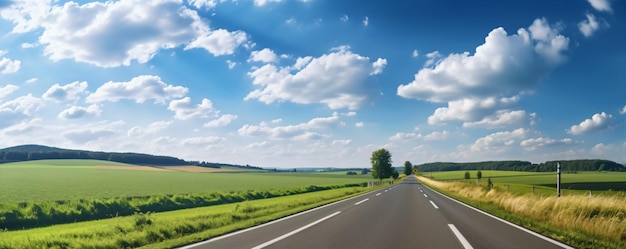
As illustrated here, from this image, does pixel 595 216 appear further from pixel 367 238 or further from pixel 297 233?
pixel 297 233

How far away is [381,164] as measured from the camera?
10038 centimetres

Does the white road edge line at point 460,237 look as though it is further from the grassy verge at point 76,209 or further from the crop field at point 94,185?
the crop field at point 94,185

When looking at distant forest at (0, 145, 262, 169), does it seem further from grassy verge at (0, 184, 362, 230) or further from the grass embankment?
the grass embankment

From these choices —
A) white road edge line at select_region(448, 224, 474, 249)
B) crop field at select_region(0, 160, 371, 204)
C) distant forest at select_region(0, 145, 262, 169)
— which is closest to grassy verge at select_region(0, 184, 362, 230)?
crop field at select_region(0, 160, 371, 204)

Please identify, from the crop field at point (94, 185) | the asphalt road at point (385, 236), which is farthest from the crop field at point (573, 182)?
the crop field at point (94, 185)

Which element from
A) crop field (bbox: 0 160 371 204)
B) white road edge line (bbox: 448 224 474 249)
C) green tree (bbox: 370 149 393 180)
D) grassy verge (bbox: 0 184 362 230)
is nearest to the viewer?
white road edge line (bbox: 448 224 474 249)

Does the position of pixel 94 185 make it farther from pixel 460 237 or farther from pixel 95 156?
pixel 95 156

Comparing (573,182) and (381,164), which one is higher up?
(381,164)

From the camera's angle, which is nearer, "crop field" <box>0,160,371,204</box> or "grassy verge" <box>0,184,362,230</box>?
"grassy verge" <box>0,184,362,230</box>

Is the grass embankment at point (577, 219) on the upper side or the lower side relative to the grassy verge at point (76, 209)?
upper

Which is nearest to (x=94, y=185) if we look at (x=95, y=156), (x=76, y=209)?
(x=76, y=209)

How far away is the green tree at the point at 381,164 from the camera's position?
100188 mm

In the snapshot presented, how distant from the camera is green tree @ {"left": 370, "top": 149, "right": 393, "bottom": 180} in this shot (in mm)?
100188

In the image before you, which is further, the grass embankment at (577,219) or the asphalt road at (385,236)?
the grass embankment at (577,219)
